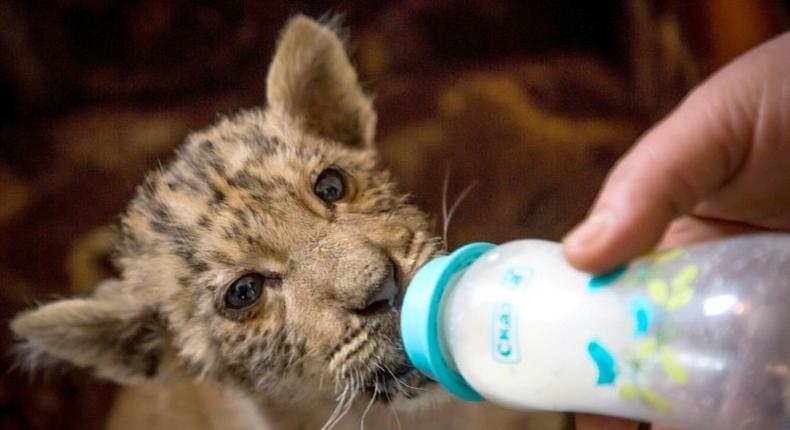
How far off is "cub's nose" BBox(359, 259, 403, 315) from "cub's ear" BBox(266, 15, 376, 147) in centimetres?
49

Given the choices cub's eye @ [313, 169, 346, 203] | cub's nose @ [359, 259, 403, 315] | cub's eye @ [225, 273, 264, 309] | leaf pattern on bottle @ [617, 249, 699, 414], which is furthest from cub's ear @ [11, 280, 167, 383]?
leaf pattern on bottle @ [617, 249, 699, 414]

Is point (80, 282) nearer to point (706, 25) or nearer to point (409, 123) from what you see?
point (409, 123)

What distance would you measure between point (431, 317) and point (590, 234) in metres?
0.22

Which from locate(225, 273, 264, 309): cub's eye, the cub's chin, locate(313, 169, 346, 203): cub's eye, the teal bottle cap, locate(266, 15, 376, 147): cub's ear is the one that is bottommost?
the cub's chin

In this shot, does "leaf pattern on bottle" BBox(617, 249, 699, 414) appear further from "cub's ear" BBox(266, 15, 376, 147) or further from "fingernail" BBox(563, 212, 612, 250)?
"cub's ear" BBox(266, 15, 376, 147)

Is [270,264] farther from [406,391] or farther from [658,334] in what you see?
[658,334]

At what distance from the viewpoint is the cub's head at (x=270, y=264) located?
4.00 feet

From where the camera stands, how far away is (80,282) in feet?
7.63

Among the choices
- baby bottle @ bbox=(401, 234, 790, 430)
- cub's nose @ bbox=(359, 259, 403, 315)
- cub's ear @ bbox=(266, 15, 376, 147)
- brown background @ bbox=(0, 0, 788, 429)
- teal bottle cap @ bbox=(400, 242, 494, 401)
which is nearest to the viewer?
baby bottle @ bbox=(401, 234, 790, 430)

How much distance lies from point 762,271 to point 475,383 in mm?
352

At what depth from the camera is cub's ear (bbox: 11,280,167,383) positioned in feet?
4.55

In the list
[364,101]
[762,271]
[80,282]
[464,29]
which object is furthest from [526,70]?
[762,271]

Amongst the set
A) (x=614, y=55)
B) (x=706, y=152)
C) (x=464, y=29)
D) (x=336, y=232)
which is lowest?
(x=706, y=152)

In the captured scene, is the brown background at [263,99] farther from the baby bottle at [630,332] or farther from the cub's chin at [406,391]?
the baby bottle at [630,332]
